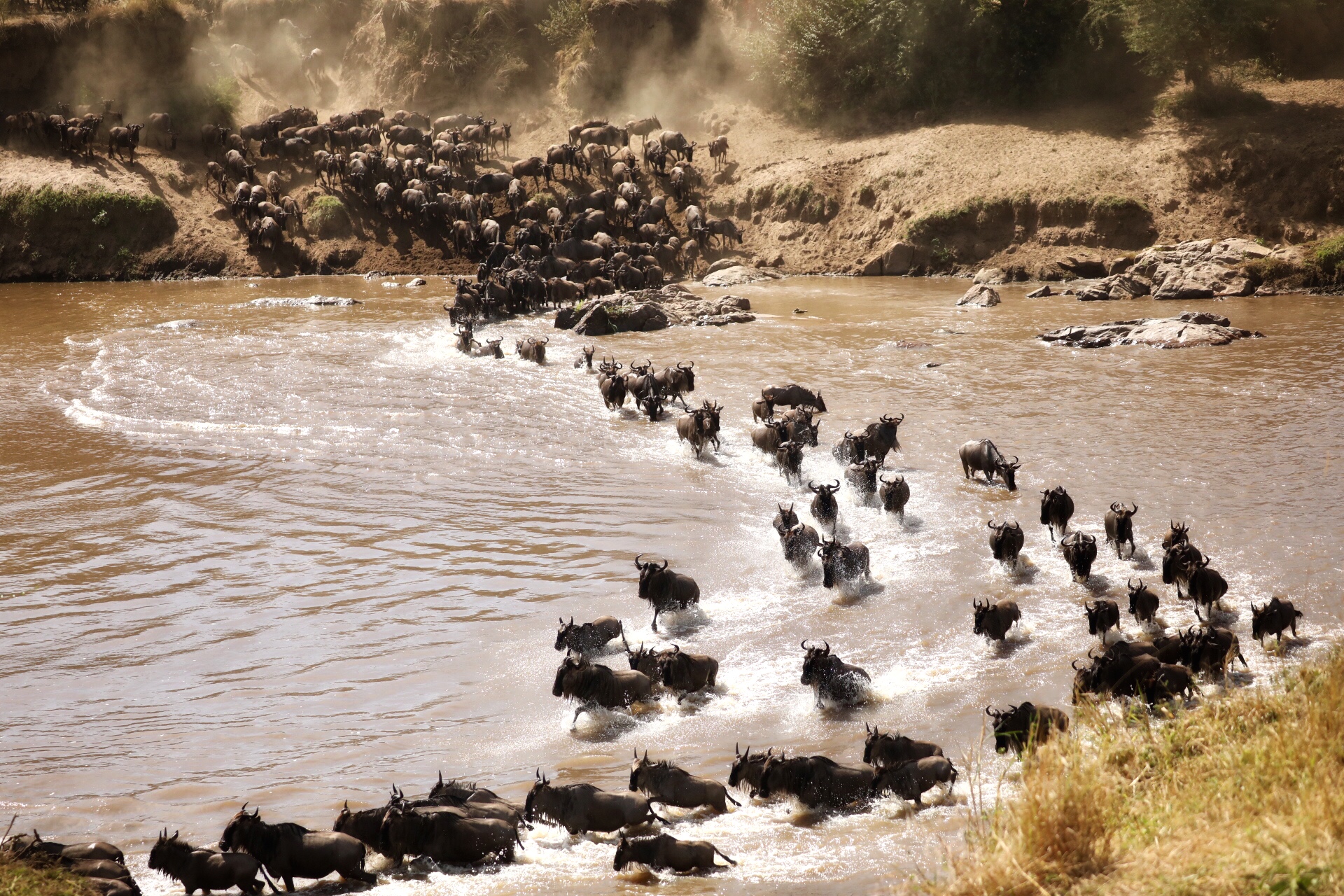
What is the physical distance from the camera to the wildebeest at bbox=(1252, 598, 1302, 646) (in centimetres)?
777

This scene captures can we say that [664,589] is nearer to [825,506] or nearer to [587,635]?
[587,635]

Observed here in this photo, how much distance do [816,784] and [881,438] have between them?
7.10 metres

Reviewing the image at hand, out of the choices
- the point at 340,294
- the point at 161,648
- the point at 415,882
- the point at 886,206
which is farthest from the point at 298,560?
the point at 886,206

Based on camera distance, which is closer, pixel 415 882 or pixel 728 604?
pixel 415 882

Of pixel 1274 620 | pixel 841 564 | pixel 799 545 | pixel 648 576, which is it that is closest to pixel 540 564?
pixel 648 576

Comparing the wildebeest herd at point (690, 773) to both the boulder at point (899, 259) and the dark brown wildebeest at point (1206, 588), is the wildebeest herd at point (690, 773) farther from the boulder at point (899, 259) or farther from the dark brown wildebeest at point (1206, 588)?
the boulder at point (899, 259)

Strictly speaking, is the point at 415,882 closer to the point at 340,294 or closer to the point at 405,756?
the point at 405,756

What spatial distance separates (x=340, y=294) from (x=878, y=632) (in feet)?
75.0

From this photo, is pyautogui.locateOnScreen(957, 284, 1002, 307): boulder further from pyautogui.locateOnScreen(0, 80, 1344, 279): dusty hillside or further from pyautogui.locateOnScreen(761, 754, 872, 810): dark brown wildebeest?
pyautogui.locateOnScreen(761, 754, 872, 810): dark brown wildebeest

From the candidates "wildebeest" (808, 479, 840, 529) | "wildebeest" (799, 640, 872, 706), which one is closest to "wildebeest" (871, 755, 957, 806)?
"wildebeest" (799, 640, 872, 706)

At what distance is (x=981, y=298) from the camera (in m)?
23.6

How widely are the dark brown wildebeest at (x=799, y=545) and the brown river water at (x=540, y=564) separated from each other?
295mm

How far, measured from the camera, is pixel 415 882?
5738mm

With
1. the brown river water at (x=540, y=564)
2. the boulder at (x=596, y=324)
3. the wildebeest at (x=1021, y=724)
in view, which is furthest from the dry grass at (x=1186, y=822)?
the boulder at (x=596, y=324)
